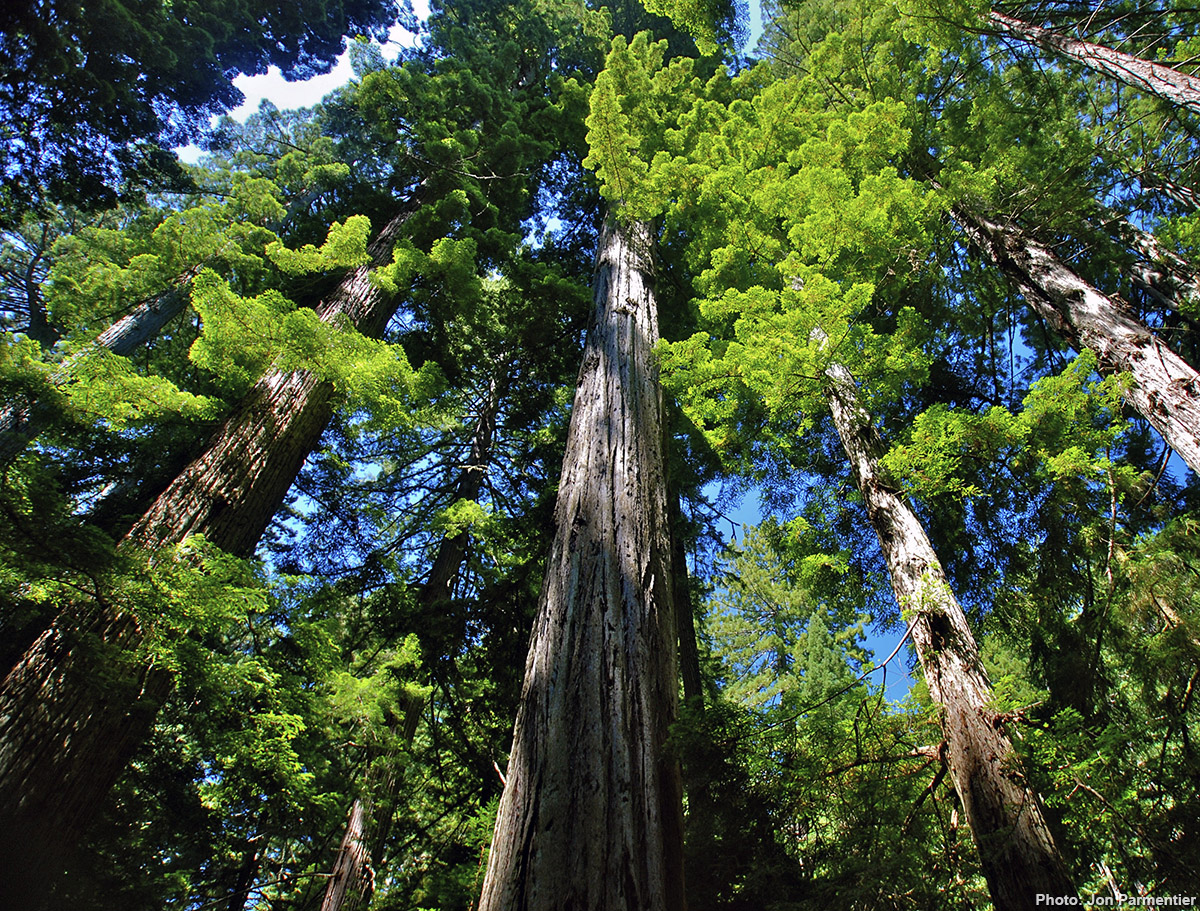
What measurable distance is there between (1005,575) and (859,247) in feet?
9.73

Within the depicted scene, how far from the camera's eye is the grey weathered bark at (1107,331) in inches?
136

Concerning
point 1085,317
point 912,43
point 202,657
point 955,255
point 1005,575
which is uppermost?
point 912,43

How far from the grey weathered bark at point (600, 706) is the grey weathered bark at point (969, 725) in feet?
4.84

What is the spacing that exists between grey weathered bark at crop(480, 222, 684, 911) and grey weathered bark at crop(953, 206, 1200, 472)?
3667 millimetres

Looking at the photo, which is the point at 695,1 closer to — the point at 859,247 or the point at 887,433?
the point at 859,247

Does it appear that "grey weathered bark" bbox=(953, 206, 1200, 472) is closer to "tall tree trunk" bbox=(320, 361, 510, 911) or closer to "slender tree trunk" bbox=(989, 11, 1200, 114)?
"slender tree trunk" bbox=(989, 11, 1200, 114)

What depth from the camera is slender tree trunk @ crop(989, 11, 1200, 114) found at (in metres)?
4.81

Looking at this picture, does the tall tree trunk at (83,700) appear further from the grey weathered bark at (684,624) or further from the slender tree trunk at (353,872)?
the grey weathered bark at (684,624)

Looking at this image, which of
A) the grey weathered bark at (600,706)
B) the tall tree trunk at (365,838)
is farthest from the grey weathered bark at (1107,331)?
the tall tree trunk at (365,838)

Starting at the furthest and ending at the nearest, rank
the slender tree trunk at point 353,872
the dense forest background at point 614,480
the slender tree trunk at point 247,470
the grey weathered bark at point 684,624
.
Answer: the grey weathered bark at point 684,624
the slender tree trunk at point 353,872
the slender tree trunk at point 247,470
the dense forest background at point 614,480

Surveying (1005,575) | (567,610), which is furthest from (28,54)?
(1005,575)

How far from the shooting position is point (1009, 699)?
2.71 meters

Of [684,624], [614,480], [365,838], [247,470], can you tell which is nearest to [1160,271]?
[684,624]

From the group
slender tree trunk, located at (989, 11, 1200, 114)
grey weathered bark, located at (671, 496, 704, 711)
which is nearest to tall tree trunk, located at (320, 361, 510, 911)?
grey weathered bark, located at (671, 496, 704, 711)
